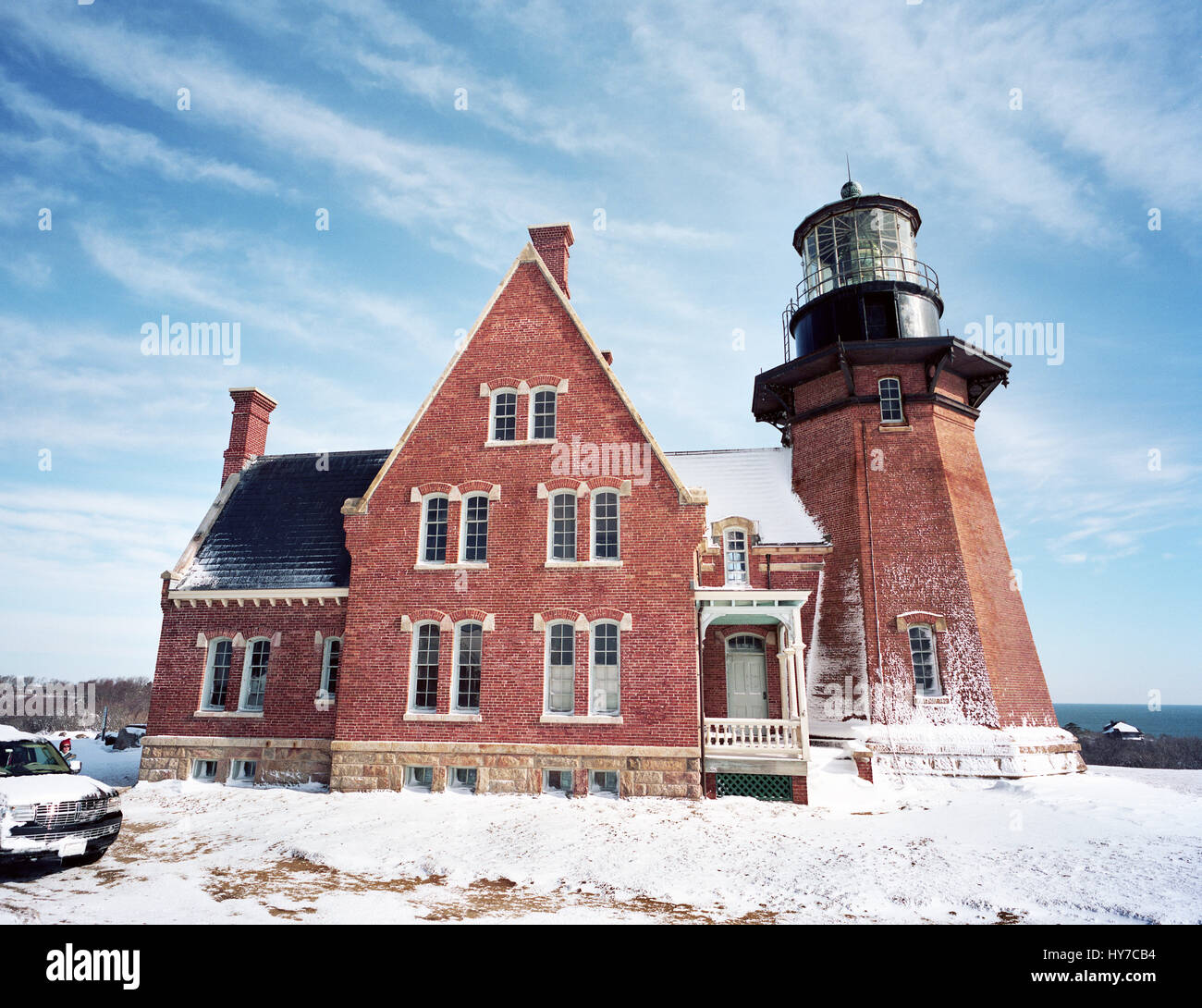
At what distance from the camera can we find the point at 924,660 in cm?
2006

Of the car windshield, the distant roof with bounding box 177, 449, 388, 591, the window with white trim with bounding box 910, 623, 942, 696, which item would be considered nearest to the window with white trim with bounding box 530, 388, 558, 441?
the distant roof with bounding box 177, 449, 388, 591

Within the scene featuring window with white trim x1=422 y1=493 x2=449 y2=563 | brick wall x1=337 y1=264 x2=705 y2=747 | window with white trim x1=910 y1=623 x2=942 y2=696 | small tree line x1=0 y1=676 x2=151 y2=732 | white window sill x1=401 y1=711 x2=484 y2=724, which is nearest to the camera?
brick wall x1=337 y1=264 x2=705 y2=747

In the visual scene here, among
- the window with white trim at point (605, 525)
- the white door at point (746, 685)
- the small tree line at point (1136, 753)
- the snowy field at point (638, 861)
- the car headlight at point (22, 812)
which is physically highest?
the window with white trim at point (605, 525)

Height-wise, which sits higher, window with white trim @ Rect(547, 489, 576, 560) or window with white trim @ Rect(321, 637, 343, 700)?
window with white trim @ Rect(547, 489, 576, 560)

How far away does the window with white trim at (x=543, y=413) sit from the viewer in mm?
18125

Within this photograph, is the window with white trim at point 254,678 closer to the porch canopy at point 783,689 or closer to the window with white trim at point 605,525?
the window with white trim at point 605,525

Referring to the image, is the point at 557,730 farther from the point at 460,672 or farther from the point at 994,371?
the point at 994,371

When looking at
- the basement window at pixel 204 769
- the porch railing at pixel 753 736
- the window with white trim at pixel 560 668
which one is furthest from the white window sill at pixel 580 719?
the basement window at pixel 204 769

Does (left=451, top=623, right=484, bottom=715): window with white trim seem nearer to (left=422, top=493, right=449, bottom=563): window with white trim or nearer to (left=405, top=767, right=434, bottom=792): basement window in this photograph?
(left=405, top=767, right=434, bottom=792): basement window

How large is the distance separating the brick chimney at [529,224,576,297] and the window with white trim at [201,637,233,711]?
1427 centimetres

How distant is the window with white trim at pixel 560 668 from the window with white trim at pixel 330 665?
19.8 ft

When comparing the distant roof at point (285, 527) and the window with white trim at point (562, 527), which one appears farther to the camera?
the distant roof at point (285, 527)

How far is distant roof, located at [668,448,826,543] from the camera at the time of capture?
22875 millimetres
